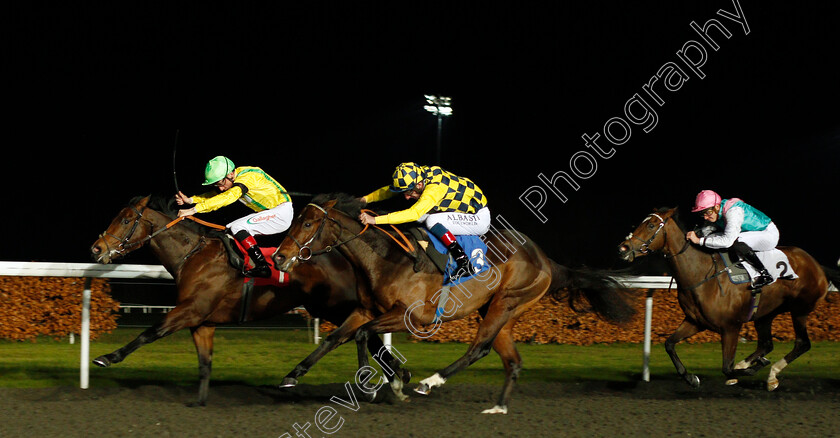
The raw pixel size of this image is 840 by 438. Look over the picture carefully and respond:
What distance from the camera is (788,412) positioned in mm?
4582

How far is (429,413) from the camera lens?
4422 millimetres

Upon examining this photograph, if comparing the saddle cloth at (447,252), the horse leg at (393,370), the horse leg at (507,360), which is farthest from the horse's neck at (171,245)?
the horse leg at (507,360)

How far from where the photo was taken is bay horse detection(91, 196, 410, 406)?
463 centimetres

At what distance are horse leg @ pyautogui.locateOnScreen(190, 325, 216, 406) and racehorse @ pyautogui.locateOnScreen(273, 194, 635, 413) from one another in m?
0.60

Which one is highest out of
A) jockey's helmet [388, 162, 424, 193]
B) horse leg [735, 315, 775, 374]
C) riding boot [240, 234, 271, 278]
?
jockey's helmet [388, 162, 424, 193]

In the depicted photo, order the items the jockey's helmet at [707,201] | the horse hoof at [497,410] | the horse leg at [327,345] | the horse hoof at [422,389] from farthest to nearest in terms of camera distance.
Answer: the jockey's helmet at [707,201], the horse hoof at [497,410], the horse leg at [327,345], the horse hoof at [422,389]

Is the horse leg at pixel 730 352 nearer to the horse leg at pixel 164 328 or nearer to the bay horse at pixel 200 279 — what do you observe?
the bay horse at pixel 200 279

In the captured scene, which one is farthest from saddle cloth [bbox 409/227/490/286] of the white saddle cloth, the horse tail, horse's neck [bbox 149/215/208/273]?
the white saddle cloth

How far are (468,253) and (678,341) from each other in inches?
75.0

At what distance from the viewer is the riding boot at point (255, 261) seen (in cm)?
479

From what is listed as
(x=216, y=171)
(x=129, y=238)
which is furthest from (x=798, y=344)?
(x=129, y=238)

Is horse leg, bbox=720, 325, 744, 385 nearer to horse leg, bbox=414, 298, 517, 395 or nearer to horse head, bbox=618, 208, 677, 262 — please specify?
horse head, bbox=618, 208, 677, 262

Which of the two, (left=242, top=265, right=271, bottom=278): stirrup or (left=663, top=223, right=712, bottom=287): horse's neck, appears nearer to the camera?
(left=242, top=265, right=271, bottom=278): stirrup

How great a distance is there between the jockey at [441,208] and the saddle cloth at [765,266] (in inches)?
79.0
